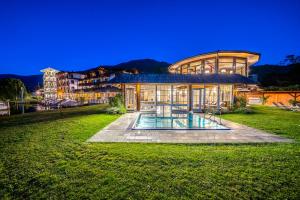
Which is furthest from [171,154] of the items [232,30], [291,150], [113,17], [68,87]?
[232,30]

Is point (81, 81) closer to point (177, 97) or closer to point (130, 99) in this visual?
point (130, 99)

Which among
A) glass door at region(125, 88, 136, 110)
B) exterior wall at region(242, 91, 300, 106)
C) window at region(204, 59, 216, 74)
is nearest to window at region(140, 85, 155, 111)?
glass door at region(125, 88, 136, 110)

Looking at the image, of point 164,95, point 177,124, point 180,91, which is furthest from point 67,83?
point 177,124

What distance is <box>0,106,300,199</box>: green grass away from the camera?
2617 mm

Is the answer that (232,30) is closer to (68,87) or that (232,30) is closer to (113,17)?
(113,17)

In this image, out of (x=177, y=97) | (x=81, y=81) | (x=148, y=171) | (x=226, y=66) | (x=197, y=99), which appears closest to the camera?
(x=148, y=171)

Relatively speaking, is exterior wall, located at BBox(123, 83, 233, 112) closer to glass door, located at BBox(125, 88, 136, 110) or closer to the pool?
glass door, located at BBox(125, 88, 136, 110)

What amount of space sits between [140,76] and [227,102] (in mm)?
8658

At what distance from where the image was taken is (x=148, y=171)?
3311 millimetres

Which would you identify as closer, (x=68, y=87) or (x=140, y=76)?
(x=140, y=76)

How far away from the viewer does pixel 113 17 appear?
57.1 metres

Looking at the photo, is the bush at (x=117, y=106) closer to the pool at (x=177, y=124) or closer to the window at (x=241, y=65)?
the pool at (x=177, y=124)

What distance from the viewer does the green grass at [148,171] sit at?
2.62 meters

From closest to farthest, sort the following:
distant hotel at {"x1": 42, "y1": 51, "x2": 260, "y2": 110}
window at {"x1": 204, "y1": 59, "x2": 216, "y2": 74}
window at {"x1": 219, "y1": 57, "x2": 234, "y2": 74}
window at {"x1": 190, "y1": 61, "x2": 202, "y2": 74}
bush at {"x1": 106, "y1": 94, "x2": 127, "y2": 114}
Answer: bush at {"x1": 106, "y1": 94, "x2": 127, "y2": 114} < distant hotel at {"x1": 42, "y1": 51, "x2": 260, "y2": 110} < window at {"x1": 219, "y1": 57, "x2": 234, "y2": 74} < window at {"x1": 204, "y1": 59, "x2": 216, "y2": 74} < window at {"x1": 190, "y1": 61, "x2": 202, "y2": 74}
